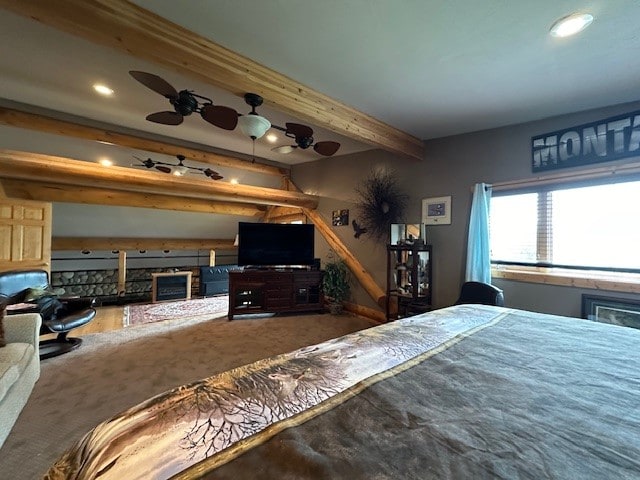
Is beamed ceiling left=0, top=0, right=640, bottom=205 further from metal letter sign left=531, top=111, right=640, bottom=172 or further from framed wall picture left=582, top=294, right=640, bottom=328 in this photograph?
framed wall picture left=582, top=294, right=640, bottom=328

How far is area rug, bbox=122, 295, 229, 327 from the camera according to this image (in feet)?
14.8

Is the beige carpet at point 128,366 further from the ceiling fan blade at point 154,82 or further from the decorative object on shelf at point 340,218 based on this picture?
the ceiling fan blade at point 154,82

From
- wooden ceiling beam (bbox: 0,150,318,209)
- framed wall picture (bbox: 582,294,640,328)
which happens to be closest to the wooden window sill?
framed wall picture (bbox: 582,294,640,328)

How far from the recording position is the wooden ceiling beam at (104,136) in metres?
3.23

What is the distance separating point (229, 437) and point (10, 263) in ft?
16.6

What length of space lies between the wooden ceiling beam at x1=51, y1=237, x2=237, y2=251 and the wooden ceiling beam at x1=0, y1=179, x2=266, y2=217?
3.60 ft

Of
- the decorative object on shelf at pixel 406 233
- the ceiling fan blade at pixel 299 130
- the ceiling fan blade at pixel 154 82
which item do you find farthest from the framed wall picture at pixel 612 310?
the ceiling fan blade at pixel 154 82

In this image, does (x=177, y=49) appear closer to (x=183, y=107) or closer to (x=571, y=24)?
(x=183, y=107)

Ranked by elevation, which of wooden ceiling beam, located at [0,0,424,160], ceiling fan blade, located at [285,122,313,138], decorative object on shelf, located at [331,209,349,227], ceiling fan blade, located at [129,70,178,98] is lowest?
decorative object on shelf, located at [331,209,349,227]

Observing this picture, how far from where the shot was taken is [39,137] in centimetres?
376

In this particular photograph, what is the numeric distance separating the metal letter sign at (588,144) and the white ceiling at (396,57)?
0.73 ft

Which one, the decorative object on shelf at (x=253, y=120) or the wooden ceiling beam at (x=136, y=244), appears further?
the wooden ceiling beam at (x=136, y=244)

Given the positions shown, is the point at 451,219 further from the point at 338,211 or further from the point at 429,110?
the point at 338,211

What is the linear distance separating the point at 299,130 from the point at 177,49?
1.07 metres
